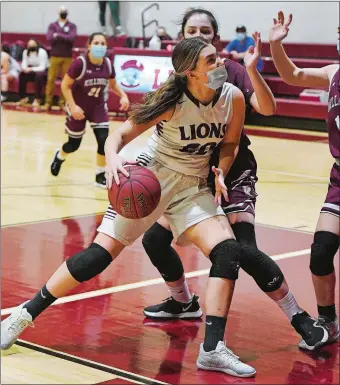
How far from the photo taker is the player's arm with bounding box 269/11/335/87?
4.72m

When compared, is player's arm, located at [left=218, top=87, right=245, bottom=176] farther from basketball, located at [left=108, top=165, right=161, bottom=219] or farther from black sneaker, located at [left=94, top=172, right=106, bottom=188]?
black sneaker, located at [left=94, top=172, right=106, bottom=188]

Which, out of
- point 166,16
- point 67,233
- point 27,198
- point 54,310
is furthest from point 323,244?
point 166,16

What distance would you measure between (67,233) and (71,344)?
301 cm

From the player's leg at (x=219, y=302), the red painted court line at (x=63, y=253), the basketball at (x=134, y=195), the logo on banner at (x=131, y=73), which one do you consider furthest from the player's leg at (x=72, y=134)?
the logo on banner at (x=131, y=73)

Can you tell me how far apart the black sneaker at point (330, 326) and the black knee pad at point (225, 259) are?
0.79m

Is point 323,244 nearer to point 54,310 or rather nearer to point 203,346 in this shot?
point 203,346

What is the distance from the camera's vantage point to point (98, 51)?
32.8 feet

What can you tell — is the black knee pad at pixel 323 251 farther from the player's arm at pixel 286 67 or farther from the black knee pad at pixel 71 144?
the black knee pad at pixel 71 144

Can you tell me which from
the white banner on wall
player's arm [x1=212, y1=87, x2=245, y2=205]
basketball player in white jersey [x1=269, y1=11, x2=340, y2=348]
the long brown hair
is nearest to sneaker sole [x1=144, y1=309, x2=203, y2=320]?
basketball player in white jersey [x1=269, y1=11, x2=340, y2=348]

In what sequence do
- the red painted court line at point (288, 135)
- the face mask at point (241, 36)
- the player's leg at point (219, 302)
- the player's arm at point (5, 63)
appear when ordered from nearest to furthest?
the player's leg at point (219, 302), the red painted court line at point (288, 135), the face mask at point (241, 36), the player's arm at point (5, 63)

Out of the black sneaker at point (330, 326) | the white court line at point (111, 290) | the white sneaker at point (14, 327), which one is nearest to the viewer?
the white sneaker at point (14, 327)

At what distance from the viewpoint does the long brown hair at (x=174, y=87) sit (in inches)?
181

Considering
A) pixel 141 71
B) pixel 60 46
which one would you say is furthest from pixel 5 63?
pixel 141 71

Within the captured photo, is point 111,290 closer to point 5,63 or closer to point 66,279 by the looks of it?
point 66,279
